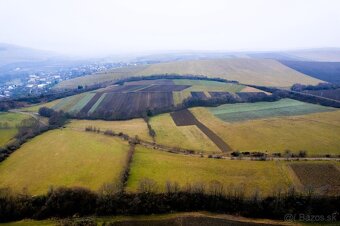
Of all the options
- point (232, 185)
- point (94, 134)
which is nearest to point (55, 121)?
point (94, 134)

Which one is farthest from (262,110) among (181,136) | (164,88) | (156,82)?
(156,82)

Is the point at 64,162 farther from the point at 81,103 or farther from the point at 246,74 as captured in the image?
the point at 246,74

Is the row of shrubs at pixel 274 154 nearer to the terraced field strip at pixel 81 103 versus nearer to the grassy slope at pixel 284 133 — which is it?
the grassy slope at pixel 284 133

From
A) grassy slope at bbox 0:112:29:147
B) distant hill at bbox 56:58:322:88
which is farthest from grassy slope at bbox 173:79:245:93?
grassy slope at bbox 0:112:29:147

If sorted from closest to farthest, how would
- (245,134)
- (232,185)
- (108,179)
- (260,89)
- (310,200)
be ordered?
(310,200) < (232,185) < (108,179) < (245,134) < (260,89)

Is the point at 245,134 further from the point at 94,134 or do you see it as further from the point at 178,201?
the point at 94,134

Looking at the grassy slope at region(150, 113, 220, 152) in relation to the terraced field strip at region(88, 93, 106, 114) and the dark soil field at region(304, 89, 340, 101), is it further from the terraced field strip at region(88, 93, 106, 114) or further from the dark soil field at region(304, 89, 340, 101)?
the dark soil field at region(304, 89, 340, 101)

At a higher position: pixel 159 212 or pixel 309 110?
pixel 309 110
